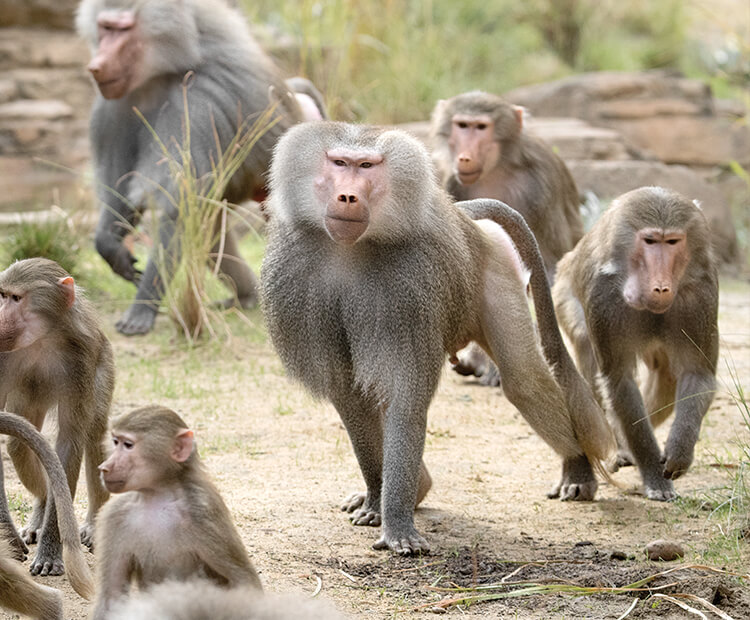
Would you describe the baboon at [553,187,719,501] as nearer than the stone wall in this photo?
Yes

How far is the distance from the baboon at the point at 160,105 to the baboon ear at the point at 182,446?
12.1ft

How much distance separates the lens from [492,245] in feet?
13.9

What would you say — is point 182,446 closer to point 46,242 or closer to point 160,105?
point 160,105

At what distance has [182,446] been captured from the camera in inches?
112

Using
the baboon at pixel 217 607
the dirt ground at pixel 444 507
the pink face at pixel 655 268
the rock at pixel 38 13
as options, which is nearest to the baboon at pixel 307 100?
the dirt ground at pixel 444 507

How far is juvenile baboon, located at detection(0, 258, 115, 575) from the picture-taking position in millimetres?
3414

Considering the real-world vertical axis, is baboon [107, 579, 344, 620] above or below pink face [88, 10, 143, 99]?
below

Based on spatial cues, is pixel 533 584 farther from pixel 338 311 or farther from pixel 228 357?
pixel 228 357

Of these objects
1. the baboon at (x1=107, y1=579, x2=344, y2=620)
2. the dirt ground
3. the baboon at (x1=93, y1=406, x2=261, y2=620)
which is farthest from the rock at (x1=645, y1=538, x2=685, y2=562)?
the baboon at (x1=107, y1=579, x2=344, y2=620)

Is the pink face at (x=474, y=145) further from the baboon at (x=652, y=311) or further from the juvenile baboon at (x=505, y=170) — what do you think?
the baboon at (x=652, y=311)

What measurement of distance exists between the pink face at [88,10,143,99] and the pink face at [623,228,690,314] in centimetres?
343

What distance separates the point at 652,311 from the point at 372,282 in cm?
114

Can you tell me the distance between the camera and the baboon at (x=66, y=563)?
288 cm

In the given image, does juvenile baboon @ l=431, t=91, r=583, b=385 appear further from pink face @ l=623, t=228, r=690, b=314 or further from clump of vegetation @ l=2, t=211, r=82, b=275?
clump of vegetation @ l=2, t=211, r=82, b=275
